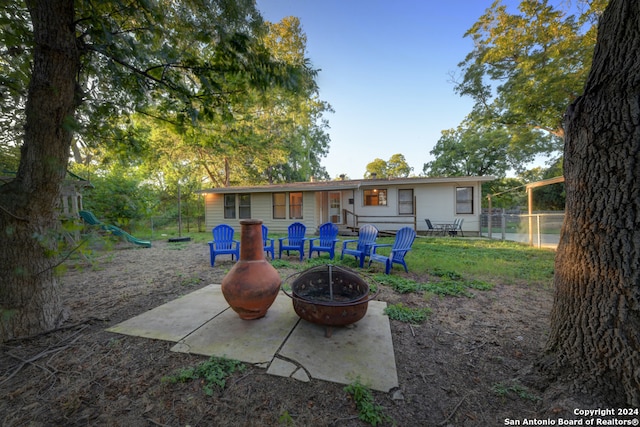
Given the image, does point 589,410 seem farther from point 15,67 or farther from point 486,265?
point 15,67

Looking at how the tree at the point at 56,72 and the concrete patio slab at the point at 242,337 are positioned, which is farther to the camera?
the tree at the point at 56,72

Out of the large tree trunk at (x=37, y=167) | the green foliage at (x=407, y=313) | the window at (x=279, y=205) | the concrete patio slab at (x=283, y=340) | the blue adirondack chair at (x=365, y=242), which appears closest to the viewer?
the concrete patio slab at (x=283, y=340)

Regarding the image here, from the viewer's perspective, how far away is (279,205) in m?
13.4

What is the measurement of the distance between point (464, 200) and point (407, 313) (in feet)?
36.9

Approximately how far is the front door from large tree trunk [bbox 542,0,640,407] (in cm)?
1248

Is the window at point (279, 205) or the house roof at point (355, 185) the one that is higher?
the house roof at point (355, 185)

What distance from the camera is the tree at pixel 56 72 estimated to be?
222 centimetres

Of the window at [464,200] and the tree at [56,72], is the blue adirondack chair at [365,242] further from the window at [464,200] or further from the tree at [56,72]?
the window at [464,200]

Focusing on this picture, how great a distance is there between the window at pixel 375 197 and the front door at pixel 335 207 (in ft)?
5.54

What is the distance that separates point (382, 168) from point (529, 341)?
114ft

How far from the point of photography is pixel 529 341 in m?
2.28

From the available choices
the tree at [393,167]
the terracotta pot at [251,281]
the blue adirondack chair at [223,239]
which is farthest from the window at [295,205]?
the tree at [393,167]

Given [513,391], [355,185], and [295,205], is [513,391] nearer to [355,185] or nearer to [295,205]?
[355,185]

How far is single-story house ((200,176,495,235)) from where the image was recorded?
11.9 meters
